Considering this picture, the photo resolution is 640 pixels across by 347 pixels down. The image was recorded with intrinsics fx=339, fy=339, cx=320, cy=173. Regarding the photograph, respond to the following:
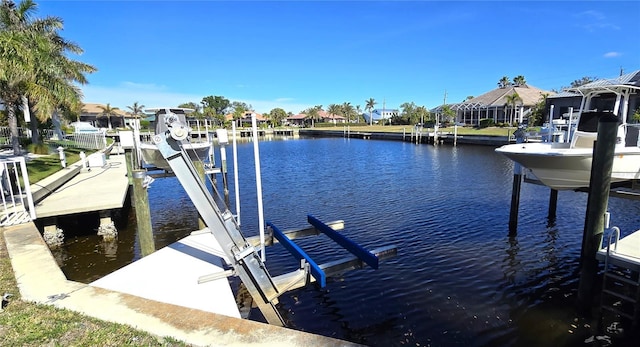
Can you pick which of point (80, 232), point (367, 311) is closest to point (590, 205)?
point (367, 311)

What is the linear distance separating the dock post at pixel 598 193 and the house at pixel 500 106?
54.4 metres

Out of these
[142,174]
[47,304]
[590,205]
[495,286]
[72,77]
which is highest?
[72,77]

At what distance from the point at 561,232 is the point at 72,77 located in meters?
40.2

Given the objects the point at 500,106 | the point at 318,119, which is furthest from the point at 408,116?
the point at 318,119

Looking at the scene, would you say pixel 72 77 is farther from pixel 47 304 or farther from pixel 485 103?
pixel 485 103

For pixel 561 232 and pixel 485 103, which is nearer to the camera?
pixel 561 232

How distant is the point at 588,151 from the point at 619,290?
310 cm

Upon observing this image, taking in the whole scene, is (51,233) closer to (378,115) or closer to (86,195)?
(86,195)

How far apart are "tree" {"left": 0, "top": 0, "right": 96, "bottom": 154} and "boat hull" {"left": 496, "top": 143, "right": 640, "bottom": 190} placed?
55.6 ft

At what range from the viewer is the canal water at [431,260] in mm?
6406

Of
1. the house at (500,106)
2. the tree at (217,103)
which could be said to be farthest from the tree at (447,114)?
the tree at (217,103)

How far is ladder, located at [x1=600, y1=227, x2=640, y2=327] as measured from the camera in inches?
229

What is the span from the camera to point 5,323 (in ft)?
12.5

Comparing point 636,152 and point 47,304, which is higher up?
point 636,152
